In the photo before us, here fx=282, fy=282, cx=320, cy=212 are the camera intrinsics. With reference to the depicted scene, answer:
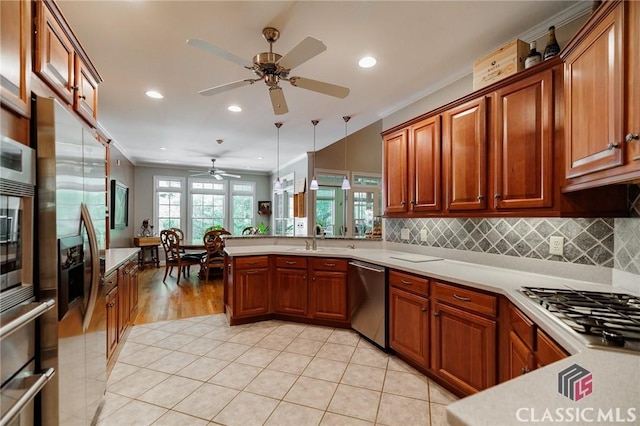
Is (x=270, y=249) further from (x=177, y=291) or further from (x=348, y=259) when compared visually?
(x=177, y=291)

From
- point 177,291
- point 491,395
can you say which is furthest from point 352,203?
point 491,395

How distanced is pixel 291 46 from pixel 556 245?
253 cm

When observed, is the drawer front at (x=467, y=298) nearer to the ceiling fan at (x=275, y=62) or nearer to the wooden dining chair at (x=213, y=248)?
the ceiling fan at (x=275, y=62)

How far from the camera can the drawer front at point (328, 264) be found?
321 cm

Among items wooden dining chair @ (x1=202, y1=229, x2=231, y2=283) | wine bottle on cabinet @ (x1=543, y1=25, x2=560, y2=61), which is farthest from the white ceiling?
wooden dining chair @ (x1=202, y1=229, x2=231, y2=283)

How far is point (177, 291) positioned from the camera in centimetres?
494

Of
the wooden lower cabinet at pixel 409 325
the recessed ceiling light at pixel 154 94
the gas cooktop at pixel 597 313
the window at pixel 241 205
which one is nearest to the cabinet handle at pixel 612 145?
the gas cooktop at pixel 597 313

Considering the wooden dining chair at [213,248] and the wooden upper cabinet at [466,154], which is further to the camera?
the wooden dining chair at [213,248]

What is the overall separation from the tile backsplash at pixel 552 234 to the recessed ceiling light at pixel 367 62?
1.68m

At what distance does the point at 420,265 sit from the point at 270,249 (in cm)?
192

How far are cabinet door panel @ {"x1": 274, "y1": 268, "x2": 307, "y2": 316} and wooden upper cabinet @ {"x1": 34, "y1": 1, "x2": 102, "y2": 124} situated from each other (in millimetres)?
2369

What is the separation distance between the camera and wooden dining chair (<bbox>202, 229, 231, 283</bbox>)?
5391 mm

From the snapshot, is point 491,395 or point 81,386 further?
point 81,386

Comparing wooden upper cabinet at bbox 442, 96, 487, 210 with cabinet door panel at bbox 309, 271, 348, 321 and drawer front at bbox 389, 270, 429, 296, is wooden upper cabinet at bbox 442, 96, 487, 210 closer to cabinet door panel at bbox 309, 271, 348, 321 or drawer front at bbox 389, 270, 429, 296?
drawer front at bbox 389, 270, 429, 296
